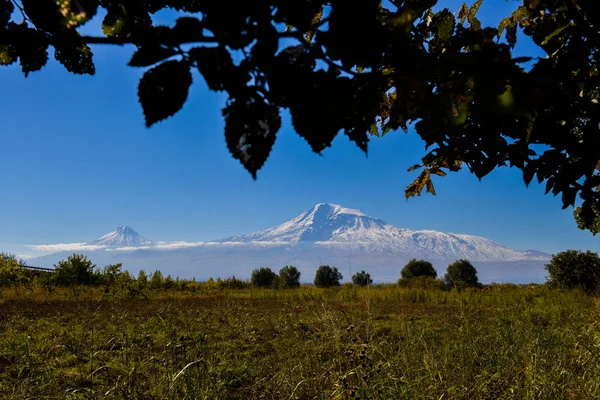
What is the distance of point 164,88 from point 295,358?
384 centimetres

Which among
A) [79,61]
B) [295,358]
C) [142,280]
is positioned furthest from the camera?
[142,280]

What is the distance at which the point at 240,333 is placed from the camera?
5188 mm

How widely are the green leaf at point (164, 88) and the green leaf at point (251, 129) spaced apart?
0.22ft

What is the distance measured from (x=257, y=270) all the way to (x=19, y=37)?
17.3 meters

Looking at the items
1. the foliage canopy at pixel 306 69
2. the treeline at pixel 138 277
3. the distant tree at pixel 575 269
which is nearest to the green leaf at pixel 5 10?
the foliage canopy at pixel 306 69

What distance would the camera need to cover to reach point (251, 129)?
1.74 feet

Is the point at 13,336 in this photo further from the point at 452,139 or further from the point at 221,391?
the point at 452,139

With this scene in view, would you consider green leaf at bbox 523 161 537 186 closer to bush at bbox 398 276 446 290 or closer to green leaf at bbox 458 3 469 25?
green leaf at bbox 458 3 469 25

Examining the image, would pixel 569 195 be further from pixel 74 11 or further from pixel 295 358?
pixel 295 358

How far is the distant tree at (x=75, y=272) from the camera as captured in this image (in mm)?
11852

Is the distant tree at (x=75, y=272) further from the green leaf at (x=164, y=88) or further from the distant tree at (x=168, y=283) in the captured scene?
the green leaf at (x=164, y=88)

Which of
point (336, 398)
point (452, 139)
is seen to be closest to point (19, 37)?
point (452, 139)

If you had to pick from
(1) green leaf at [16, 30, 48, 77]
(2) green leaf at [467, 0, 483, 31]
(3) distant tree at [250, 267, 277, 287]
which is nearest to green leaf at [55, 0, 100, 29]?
(1) green leaf at [16, 30, 48, 77]

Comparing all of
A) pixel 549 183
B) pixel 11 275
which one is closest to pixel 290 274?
pixel 11 275
